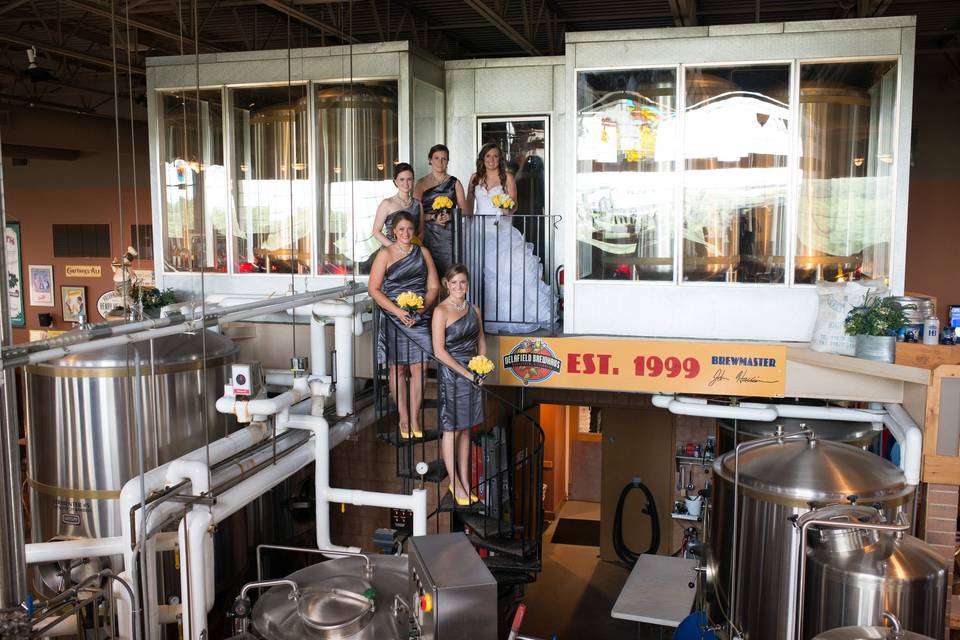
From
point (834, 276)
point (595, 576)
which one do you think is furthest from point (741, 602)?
point (595, 576)

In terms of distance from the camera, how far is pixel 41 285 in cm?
2044

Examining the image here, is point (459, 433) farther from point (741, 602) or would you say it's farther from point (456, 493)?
point (741, 602)

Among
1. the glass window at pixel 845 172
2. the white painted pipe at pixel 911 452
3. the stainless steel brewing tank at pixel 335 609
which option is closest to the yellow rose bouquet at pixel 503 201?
the glass window at pixel 845 172

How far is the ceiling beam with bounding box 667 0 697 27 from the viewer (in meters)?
10.6

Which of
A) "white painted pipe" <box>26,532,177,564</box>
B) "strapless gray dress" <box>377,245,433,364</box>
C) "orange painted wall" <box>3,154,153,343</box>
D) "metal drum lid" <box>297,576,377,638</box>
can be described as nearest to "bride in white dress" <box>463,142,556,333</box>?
"strapless gray dress" <box>377,245,433,364</box>

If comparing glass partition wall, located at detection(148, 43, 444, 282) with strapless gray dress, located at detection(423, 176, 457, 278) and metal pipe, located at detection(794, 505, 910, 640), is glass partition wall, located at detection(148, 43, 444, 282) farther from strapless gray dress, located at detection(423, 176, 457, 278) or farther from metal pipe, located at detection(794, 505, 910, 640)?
metal pipe, located at detection(794, 505, 910, 640)

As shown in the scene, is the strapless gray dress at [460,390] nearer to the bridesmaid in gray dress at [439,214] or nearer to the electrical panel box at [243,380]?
the bridesmaid in gray dress at [439,214]

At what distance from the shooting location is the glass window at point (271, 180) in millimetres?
8656

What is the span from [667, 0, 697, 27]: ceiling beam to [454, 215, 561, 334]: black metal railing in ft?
15.4

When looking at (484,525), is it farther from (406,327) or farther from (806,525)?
(806,525)

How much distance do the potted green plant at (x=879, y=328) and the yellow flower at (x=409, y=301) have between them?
347 centimetres

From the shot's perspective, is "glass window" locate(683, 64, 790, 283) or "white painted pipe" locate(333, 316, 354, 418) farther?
"glass window" locate(683, 64, 790, 283)

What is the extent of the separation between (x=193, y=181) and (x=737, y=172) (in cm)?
563

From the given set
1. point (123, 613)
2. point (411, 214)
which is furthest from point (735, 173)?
point (123, 613)
